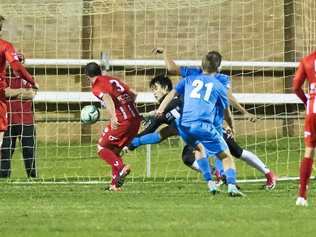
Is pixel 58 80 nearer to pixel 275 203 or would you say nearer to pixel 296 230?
pixel 275 203

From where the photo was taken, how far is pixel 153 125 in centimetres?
1336

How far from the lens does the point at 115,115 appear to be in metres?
12.1

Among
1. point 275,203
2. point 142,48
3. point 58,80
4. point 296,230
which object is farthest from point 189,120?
point 142,48

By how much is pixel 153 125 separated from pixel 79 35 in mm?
8785

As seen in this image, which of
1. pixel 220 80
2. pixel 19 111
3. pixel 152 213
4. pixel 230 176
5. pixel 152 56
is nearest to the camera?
pixel 152 213

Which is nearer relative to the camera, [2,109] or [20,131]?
[2,109]

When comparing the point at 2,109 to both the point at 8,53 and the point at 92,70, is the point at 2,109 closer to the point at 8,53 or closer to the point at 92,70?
the point at 8,53

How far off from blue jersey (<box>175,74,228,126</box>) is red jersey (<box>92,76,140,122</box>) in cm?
155

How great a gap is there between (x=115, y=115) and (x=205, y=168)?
1.63m

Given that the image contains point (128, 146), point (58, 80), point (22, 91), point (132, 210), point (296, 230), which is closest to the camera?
point (296, 230)

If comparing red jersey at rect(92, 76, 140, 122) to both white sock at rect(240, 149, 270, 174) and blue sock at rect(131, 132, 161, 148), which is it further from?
white sock at rect(240, 149, 270, 174)

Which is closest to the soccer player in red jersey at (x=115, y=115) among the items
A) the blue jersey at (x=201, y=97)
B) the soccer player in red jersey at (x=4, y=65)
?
the soccer player in red jersey at (x=4, y=65)

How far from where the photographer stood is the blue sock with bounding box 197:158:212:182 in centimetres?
1109

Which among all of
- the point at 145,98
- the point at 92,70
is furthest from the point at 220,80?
the point at 145,98
